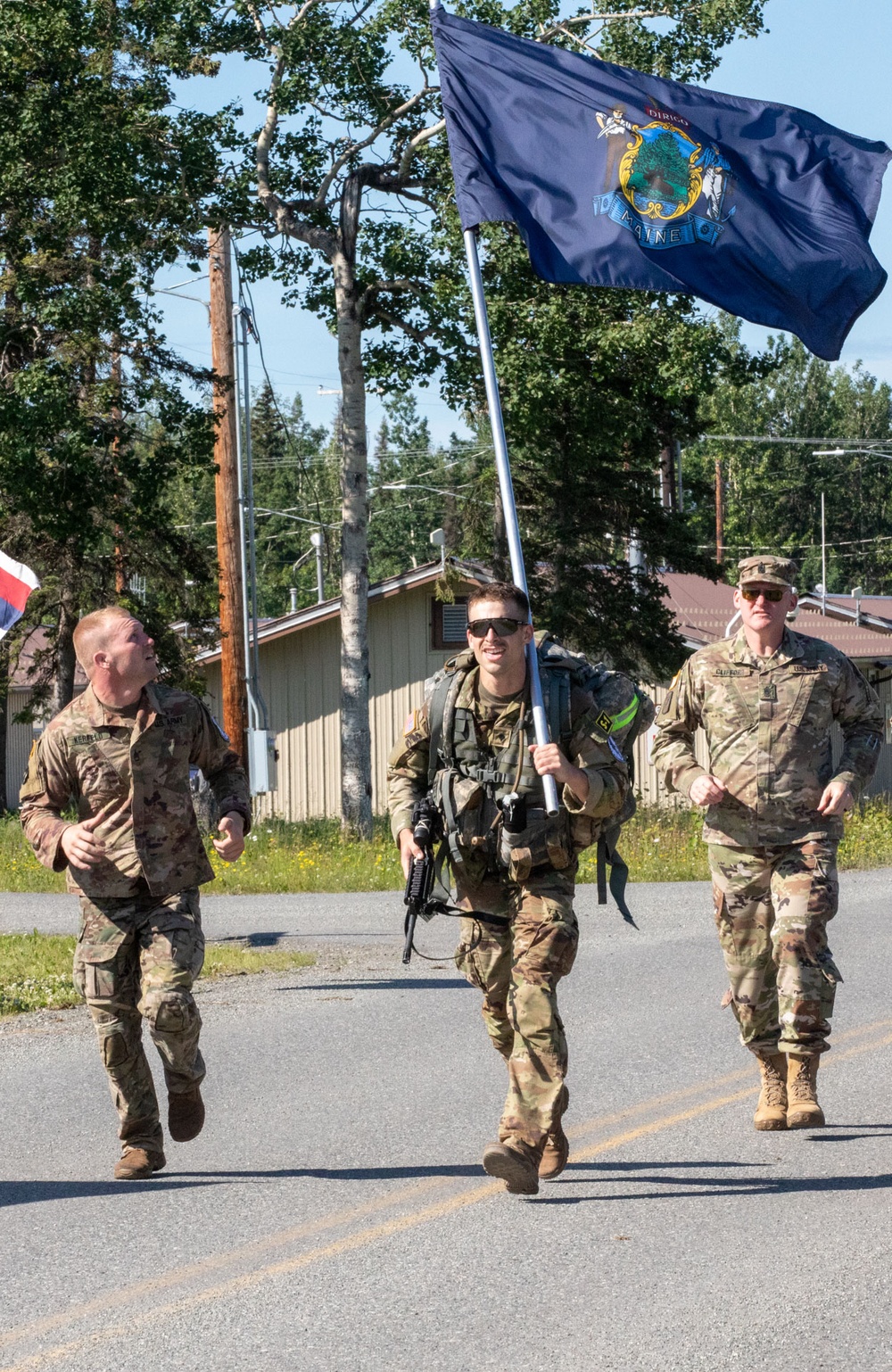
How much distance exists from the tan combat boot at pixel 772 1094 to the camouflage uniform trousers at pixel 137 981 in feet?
7.21

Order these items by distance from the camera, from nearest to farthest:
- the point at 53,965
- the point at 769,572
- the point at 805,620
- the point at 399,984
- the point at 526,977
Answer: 1. the point at 526,977
2. the point at 769,572
3. the point at 399,984
4. the point at 53,965
5. the point at 805,620

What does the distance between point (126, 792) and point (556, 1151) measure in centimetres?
196

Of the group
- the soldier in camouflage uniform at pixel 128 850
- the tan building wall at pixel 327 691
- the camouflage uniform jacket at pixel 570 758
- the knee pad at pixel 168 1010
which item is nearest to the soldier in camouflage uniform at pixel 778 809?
the camouflage uniform jacket at pixel 570 758

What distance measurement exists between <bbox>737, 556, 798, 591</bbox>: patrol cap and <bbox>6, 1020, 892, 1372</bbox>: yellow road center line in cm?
216

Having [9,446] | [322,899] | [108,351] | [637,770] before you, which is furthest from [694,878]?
[637,770]

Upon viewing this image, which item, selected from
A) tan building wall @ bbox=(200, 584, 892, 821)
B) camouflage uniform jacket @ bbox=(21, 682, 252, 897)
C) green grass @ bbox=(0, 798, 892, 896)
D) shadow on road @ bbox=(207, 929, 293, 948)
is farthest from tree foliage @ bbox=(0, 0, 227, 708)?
camouflage uniform jacket @ bbox=(21, 682, 252, 897)

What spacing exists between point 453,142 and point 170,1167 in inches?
177

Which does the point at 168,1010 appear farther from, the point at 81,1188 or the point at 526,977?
the point at 526,977

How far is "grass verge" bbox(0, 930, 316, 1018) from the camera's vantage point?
10.7 metres

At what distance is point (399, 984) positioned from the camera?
11.1 m

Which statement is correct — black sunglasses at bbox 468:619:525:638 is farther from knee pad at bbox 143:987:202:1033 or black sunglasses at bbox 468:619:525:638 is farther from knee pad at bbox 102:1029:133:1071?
knee pad at bbox 102:1029:133:1071

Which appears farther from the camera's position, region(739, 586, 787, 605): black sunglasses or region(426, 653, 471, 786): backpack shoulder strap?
region(739, 586, 787, 605): black sunglasses

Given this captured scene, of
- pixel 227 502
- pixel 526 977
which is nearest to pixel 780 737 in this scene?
pixel 526 977

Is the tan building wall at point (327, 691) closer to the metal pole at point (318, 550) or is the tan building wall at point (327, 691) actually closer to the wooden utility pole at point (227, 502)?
the metal pole at point (318, 550)
